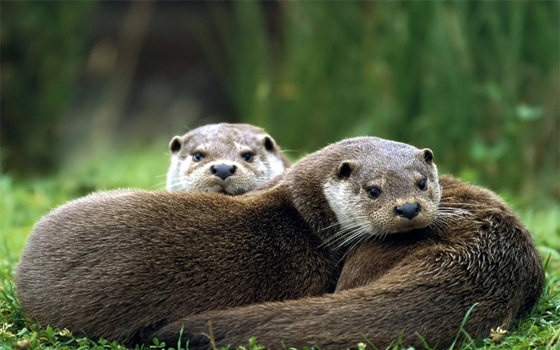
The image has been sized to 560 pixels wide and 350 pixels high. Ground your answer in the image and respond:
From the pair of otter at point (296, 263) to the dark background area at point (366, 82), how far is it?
2.30 m

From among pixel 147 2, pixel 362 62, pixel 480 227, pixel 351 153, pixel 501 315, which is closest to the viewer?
pixel 501 315

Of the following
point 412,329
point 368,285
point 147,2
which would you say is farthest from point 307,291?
point 147,2

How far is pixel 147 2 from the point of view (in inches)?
435

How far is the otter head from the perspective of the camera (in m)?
3.31

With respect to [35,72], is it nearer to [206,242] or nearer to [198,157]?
[198,157]

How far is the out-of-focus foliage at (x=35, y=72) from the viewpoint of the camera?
7.76 meters

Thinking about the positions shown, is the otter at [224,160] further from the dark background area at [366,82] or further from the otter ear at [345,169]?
the dark background area at [366,82]

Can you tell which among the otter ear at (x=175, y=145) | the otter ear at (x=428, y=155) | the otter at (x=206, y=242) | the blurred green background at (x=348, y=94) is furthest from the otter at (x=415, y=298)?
the otter ear at (x=175, y=145)

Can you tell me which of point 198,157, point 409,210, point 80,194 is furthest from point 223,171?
point 80,194

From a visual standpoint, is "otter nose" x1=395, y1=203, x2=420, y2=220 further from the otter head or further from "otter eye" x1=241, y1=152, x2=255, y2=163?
"otter eye" x1=241, y1=152, x2=255, y2=163

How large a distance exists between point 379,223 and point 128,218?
990 millimetres

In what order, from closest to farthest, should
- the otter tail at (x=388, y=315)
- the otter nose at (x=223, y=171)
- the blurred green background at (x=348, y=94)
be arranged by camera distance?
1. the otter tail at (x=388, y=315)
2. the otter nose at (x=223, y=171)
3. the blurred green background at (x=348, y=94)

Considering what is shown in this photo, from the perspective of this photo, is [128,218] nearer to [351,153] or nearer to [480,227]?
[351,153]

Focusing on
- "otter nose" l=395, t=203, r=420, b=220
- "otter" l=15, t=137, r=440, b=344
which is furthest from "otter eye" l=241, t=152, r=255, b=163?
"otter nose" l=395, t=203, r=420, b=220
